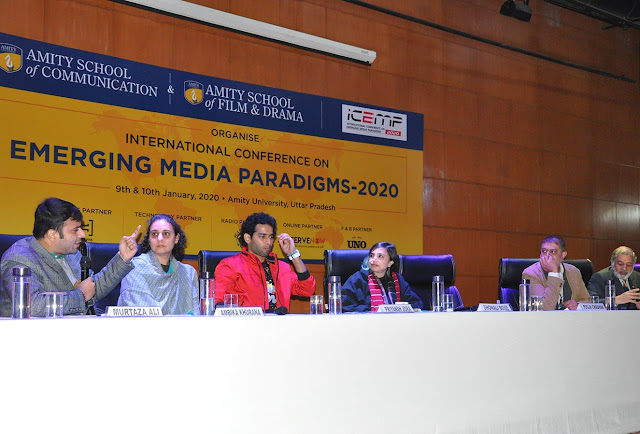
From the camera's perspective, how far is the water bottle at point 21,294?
173cm

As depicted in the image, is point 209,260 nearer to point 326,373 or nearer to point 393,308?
point 393,308

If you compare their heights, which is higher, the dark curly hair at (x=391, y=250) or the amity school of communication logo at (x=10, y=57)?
Result: the amity school of communication logo at (x=10, y=57)

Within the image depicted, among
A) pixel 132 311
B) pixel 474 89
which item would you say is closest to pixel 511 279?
pixel 474 89

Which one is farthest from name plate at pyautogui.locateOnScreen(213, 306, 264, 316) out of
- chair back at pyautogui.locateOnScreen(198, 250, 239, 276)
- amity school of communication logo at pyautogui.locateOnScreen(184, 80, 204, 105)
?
amity school of communication logo at pyautogui.locateOnScreen(184, 80, 204, 105)

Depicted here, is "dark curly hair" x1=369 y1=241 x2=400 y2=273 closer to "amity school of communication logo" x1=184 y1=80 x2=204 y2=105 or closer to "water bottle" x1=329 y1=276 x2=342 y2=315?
"water bottle" x1=329 y1=276 x2=342 y2=315

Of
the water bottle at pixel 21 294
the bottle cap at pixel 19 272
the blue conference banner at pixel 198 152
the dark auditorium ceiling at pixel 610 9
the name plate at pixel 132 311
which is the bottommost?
the name plate at pixel 132 311

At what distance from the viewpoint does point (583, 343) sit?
277 centimetres

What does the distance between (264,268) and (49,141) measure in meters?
1.40

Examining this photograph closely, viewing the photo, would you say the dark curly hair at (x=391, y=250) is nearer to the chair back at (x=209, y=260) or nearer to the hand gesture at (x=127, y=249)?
the chair back at (x=209, y=260)

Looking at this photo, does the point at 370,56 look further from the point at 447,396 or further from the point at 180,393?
the point at 180,393

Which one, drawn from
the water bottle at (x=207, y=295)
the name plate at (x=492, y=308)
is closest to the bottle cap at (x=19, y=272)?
the water bottle at (x=207, y=295)

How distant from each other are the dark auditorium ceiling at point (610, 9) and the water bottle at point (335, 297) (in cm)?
479

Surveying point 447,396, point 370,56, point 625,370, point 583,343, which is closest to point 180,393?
point 447,396

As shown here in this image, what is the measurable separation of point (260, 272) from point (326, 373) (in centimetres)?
145
